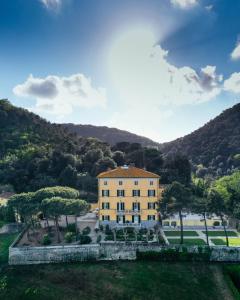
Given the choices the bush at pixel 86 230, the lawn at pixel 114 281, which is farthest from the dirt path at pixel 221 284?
the bush at pixel 86 230

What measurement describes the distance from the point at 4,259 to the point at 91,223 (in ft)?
45.5

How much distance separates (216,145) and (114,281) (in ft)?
279

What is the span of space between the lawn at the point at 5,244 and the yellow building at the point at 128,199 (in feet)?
40.4

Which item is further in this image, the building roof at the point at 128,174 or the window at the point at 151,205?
the building roof at the point at 128,174

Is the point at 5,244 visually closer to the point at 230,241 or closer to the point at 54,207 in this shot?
the point at 54,207

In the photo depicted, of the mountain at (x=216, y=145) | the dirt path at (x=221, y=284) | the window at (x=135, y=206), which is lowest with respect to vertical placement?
the dirt path at (x=221, y=284)

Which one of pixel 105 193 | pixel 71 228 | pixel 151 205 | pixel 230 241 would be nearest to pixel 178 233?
pixel 151 205

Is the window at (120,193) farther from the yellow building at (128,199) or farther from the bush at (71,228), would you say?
the bush at (71,228)

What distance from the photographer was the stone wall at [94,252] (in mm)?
35344

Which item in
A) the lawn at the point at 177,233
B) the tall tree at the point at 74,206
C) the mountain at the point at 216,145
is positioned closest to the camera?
the tall tree at the point at 74,206

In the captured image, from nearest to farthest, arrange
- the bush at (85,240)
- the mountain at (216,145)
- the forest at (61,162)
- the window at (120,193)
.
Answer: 1. the bush at (85,240)
2. the window at (120,193)
3. the forest at (61,162)
4. the mountain at (216,145)

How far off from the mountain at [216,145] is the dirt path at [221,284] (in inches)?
2403

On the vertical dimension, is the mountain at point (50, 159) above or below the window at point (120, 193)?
above

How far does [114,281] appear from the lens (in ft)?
105
